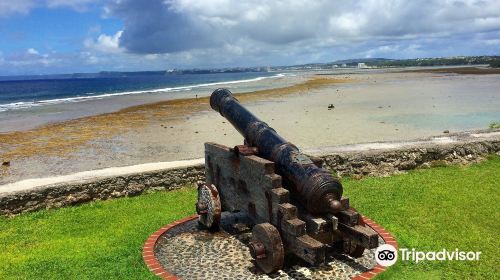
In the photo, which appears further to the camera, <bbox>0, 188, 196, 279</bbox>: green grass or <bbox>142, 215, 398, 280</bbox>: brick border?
<bbox>0, 188, 196, 279</bbox>: green grass

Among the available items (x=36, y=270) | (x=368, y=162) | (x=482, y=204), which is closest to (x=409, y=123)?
(x=368, y=162)

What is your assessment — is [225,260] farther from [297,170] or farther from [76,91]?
[76,91]

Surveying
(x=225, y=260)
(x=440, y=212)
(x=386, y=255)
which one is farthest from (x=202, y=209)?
(x=440, y=212)

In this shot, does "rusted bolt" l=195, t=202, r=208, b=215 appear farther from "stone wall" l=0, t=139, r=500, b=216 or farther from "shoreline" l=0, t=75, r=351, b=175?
"shoreline" l=0, t=75, r=351, b=175

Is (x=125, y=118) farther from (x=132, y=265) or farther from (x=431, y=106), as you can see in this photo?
(x=132, y=265)

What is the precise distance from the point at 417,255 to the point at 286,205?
6.46ft

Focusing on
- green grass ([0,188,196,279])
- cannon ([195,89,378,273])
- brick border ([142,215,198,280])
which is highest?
cannon ([195,89,378,273])

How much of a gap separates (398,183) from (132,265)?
19.7ft

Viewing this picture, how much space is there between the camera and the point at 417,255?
6.12 meters

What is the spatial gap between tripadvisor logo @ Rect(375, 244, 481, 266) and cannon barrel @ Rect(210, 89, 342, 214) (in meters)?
1.12

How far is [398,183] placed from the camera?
32.1ft

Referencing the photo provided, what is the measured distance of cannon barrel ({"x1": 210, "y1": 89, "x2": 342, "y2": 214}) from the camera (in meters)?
5.59

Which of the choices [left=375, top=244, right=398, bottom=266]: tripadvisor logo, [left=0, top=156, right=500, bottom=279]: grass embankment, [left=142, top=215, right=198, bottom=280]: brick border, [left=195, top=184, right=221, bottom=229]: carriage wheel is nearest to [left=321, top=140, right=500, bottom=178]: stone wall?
[left=0, top=156, right=500, bottom=279]: grass embankment

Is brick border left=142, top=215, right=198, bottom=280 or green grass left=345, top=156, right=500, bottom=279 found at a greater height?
green grass left=345, top=156, right=500, bottom=279
